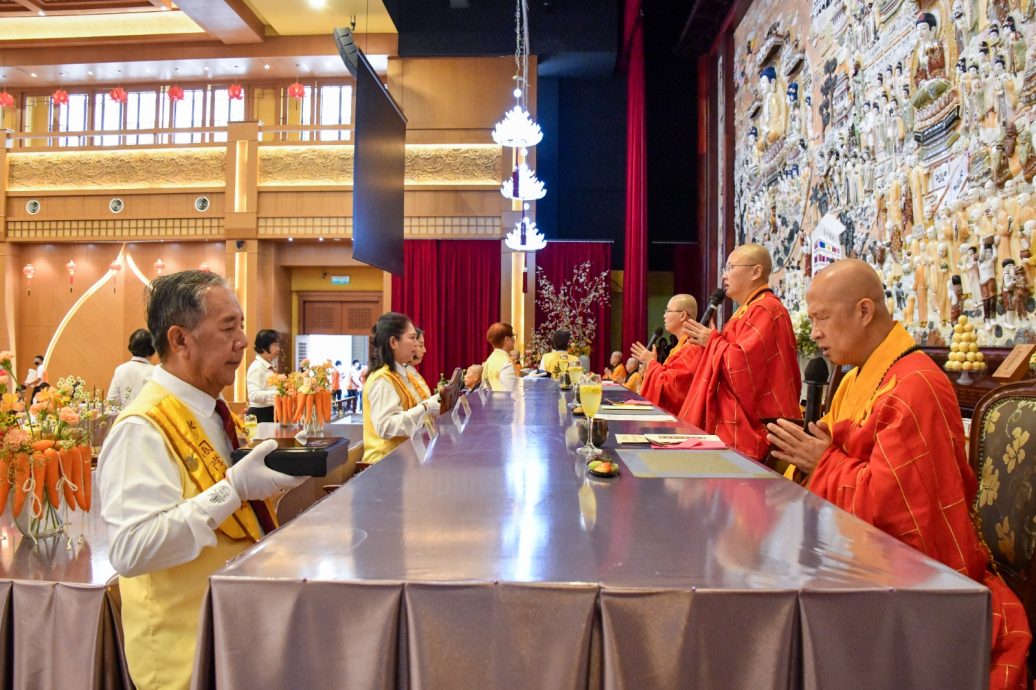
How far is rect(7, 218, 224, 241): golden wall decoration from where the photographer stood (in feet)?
32.0

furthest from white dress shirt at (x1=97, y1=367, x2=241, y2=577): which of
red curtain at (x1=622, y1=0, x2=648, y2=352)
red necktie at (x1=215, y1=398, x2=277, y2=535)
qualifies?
red curtain at (x1=622, y1=0, x2=648, y2=352)

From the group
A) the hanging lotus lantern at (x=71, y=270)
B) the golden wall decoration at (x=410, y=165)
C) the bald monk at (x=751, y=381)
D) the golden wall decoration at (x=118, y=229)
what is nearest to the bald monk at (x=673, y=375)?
the bald monk at (x=751, y=381)

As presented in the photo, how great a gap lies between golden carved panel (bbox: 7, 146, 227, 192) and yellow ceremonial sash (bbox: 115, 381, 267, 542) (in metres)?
9.49

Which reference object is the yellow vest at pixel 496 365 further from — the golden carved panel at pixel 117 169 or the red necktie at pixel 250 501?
the golden carved panel at pixel 117 169

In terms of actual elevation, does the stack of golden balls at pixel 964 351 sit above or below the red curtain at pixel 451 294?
below

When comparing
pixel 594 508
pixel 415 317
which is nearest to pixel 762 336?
pixel 594 508

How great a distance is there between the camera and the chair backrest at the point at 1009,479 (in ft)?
4.37

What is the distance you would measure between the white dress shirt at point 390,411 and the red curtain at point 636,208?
231 inches

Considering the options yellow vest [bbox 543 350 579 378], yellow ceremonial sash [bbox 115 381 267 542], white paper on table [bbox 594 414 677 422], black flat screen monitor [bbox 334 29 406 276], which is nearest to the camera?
yellow ceremonial sash [bbox 115 381 267 542]

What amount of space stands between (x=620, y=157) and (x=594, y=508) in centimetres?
908

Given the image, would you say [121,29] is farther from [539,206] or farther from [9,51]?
[539,206]

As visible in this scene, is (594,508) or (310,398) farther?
(310,398)

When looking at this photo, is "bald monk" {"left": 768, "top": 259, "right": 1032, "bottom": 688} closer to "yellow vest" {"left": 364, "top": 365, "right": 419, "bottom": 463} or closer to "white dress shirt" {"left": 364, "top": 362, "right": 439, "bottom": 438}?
"white dress shirt" {"left": 364, "top": 362, "right": 439, "bottom": 438}

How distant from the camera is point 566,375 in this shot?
12.1ft
